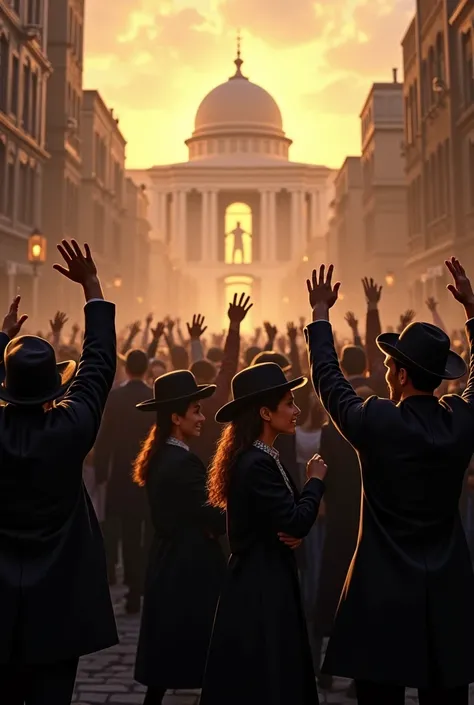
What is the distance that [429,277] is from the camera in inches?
1286

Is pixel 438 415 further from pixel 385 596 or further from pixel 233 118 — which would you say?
pixel 233 118

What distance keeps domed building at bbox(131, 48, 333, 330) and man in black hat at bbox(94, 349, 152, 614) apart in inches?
3502

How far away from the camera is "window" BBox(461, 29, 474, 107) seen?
27297mm

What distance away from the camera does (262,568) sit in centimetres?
375

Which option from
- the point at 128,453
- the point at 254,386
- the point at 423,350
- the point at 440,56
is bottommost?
the point at 128,453

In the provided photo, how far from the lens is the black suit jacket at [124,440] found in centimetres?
793

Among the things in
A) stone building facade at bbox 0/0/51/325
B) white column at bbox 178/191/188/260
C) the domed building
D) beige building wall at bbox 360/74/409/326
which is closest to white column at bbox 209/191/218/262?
the domed building

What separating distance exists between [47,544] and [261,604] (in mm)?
1005

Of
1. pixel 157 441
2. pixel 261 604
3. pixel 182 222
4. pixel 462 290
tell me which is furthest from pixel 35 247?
pixel 182 222

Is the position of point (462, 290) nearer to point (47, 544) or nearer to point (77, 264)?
point (77, 264)

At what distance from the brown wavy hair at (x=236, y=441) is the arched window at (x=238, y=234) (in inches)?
4187

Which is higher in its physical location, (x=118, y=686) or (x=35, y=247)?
(x=35, y=247)

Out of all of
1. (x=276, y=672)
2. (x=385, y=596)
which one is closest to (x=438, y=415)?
(x=385, y=596)

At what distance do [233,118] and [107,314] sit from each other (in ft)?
377
